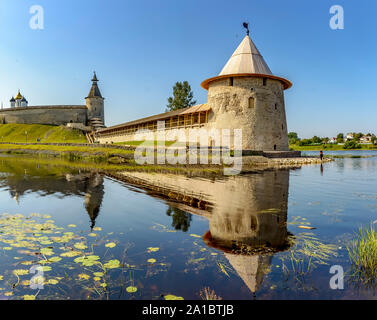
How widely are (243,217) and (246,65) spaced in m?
25.2

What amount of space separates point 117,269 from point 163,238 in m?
1.53

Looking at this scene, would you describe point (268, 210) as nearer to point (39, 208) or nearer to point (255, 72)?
point (39, 208)

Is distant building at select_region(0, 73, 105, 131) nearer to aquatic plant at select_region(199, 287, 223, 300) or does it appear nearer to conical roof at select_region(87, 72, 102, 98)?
conical roof at select_region(87, 72, 102, 98)

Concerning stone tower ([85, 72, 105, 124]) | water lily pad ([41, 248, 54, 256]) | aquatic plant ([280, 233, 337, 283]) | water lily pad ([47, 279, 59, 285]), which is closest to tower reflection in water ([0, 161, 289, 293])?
aquatic plant ([280, 233, 337, 283])

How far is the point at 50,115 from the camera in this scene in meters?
71.1

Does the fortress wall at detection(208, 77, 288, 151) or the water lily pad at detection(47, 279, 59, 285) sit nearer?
the water lily pad at detection(47, 279, 59, 285)

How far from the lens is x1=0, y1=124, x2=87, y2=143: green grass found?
5871 cm

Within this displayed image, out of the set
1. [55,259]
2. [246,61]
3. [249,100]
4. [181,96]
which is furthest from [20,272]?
[181,96]

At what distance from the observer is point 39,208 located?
7.80 meters

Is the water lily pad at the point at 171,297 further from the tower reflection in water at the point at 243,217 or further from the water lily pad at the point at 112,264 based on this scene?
the water lily pad at the point at 112,264

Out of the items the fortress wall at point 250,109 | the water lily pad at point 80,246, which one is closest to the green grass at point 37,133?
the fortress wall at point 250,109

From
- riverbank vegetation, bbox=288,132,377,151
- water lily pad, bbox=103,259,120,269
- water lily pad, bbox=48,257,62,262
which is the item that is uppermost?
riverbank vegetation, bbox=288,132,377,151

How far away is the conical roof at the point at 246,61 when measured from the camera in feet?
92.8
